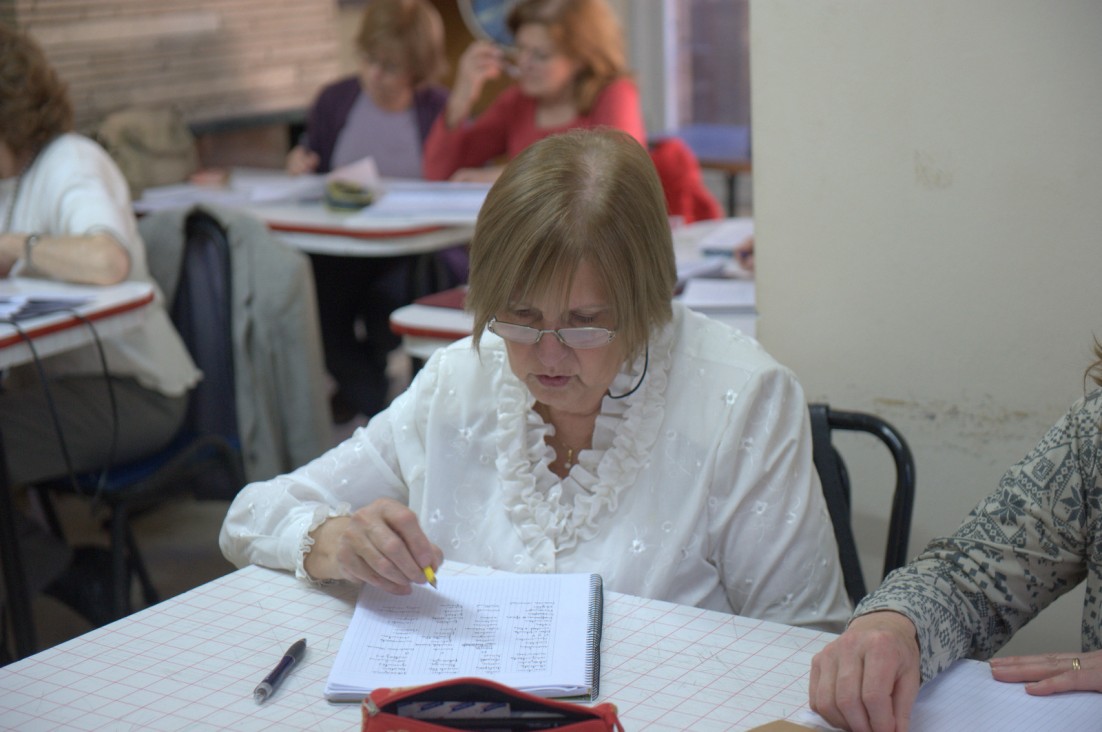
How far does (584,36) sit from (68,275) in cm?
191

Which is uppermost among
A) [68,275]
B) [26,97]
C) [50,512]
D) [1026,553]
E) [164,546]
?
[26,97]

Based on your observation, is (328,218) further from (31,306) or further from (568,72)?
(31,306)

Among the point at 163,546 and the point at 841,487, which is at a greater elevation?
the point at 841,487

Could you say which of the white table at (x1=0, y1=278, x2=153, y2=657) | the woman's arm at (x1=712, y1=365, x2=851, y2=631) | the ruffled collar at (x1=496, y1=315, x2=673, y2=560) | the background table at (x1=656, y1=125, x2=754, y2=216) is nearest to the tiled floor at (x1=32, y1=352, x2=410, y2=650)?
the white table at (x1=0, y1=278, x2=153, y2=657)

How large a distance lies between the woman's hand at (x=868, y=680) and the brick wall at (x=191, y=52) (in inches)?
156

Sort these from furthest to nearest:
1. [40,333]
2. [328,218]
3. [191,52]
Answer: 1. [191,52]
2. [328,218]
3. [40,333]

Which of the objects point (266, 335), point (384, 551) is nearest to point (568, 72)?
point (266, 335)

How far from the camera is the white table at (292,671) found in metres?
1.20

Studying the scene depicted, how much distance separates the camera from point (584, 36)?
12.8 ft

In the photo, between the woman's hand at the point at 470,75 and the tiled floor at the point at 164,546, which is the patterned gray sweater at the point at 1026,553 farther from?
the woman's hand at the point at 470,75

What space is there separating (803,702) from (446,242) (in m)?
2.63

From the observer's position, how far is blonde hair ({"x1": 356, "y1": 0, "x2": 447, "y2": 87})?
449cm

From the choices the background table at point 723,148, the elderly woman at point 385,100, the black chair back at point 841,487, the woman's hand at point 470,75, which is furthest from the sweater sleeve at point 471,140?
the black chair back at point 841,487

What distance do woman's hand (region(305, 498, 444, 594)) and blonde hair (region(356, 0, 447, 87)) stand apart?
3373mm
